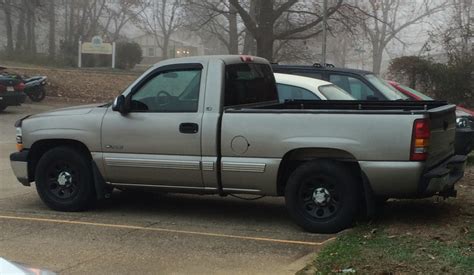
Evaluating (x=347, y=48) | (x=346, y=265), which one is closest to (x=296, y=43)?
(x=346, y=265)

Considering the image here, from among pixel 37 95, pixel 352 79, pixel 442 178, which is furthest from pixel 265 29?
pixel 442 178

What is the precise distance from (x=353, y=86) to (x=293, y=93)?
169 centimetres

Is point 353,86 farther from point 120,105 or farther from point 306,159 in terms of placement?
point 120,105

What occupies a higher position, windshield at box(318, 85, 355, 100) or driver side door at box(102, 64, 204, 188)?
windshield at box(318, 85, 355, 100)

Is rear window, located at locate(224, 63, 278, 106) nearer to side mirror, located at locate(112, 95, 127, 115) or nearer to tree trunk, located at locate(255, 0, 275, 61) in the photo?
side mirror, located at locate(112, 95, 127, 115)

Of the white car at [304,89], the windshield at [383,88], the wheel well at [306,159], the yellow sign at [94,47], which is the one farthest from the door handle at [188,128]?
the yellow sign at [94,47]

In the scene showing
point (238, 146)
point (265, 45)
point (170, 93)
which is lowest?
point (238, 146)

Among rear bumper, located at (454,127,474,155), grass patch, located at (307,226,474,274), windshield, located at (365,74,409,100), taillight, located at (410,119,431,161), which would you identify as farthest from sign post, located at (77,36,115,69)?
grass patch, located at (307,226,474,274)

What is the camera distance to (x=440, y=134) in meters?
6.34

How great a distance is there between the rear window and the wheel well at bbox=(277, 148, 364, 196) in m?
0.95

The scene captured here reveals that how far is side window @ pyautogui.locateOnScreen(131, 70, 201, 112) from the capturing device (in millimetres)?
6852

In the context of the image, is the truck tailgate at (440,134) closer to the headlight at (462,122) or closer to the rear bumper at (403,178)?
the rear bumper at (403,178)

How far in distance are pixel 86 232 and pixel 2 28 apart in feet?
209

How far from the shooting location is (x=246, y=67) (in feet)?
24.0
